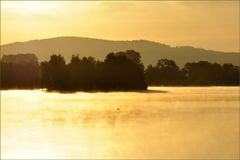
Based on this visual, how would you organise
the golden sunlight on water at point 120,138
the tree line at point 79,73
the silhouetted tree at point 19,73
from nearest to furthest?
1. the golden sunlight on water at point 120,138
2. the silhouetted tree at point 19,73
3. the tree line at point 79,73

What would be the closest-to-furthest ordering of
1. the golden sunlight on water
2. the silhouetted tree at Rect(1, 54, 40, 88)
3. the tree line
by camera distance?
the golden sunlight on water
the silhouetted tree at Rect(1, 54, 40, 88)
the tree line

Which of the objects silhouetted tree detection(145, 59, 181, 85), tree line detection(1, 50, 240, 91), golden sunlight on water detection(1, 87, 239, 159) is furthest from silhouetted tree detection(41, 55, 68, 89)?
golden sunlight on water detection(1, 87, 239, 159)

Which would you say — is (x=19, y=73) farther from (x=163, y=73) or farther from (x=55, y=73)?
(x=163, y=73)

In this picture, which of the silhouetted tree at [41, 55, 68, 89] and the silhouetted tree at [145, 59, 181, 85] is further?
the silhouetted tree at [145, 59, 181, 85]

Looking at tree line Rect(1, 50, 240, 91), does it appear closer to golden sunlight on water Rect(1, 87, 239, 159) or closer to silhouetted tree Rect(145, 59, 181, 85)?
silhouetted tree Rect(145, 59, 181, 85)

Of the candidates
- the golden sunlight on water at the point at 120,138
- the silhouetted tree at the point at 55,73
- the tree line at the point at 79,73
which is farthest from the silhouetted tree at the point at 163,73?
the golden sunlight on water at the point at 120,138

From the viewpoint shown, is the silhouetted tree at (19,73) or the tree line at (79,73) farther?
the tree line at (79,73)

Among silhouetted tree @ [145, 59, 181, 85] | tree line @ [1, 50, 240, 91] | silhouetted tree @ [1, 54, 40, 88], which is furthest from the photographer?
silhouetted tree @ [145, 59, 181, 85]

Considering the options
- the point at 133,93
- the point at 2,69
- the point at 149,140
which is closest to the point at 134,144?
the point at 149,140

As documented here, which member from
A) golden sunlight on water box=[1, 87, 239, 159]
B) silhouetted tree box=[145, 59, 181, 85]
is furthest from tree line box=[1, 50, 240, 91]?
golden sunlight on water box=[1, 87, 239, 159]

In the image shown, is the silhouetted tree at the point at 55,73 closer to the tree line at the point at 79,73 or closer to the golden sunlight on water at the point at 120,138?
the tree line at the point at 79,73

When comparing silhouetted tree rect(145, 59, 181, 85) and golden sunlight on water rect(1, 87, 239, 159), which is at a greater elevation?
silhouetted tree rect(145, 59, 181, 85)

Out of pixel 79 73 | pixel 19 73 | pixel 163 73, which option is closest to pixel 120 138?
pixel 19 73

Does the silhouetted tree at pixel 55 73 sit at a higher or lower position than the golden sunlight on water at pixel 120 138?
higher
